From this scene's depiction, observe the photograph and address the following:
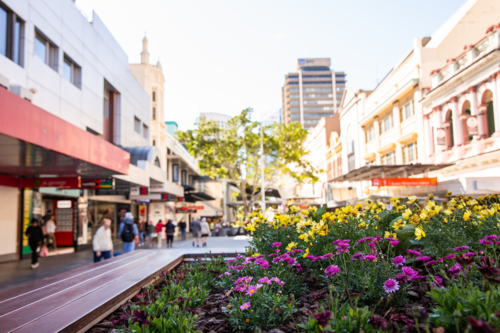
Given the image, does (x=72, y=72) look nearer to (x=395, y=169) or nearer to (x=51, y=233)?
(x=51, y=233)

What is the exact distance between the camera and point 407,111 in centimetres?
3022

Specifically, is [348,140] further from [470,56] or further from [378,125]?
[470,56]

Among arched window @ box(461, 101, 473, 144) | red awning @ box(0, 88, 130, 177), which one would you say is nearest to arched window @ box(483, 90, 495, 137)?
arched window @ box(461, 101, 473, 144)

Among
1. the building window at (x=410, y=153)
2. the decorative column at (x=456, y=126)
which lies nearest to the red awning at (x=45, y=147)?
the decorative column at (x=456, y=126)

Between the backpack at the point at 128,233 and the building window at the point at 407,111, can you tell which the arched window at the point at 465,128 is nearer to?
the building window at the point at 407,111

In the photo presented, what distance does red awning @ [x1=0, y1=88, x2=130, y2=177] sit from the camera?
28.4 feet

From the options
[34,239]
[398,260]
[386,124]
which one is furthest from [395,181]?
[398,260]

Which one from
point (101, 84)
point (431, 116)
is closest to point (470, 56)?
point (431, 116)

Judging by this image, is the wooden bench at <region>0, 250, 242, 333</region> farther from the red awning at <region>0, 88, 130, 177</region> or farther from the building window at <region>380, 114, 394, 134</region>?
the building window at <region>380, 114, 394, 134</region>

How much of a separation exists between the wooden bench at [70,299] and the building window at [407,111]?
2610 centimetres

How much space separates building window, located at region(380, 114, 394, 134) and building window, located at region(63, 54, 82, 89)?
23135 millimetres

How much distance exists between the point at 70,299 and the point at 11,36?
1259cm

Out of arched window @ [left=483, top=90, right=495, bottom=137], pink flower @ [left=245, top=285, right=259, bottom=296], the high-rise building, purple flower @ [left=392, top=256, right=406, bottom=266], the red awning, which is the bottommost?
pink flower @ [left=245, top=285, right=259, bottom=296]

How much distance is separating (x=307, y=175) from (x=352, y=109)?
15600 millimetres
